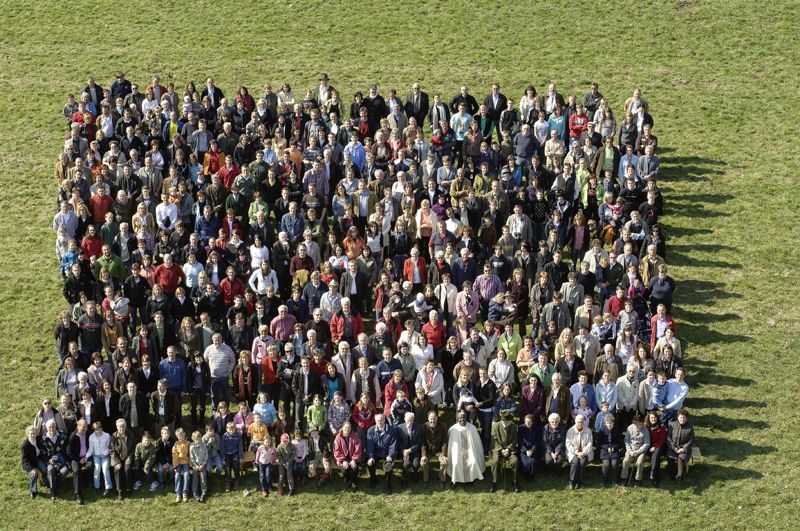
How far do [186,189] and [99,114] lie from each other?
18.8 feet

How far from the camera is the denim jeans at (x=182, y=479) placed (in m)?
28.6

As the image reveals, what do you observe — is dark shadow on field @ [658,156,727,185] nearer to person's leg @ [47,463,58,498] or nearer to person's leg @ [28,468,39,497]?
person's leg @ [47,463,58,498]

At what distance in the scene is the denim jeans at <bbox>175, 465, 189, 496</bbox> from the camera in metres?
28.6

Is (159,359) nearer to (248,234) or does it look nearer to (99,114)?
(248,234)

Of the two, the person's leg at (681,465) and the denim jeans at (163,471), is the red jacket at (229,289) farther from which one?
the person's leg at (681,465)

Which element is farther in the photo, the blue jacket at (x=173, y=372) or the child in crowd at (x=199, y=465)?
the blue jacket at (x=173, y=372)

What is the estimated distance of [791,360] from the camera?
31641 millimetres

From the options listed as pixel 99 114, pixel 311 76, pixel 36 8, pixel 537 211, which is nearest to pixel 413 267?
pixel 537 211

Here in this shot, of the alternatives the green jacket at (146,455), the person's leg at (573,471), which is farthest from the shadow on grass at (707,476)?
the green jacket at (146,455)

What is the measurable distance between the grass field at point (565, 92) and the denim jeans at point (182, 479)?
357 millimetres

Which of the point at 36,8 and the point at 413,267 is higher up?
the point at 36,8

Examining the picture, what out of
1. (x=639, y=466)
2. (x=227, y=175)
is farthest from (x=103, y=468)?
(x=639, y=466)

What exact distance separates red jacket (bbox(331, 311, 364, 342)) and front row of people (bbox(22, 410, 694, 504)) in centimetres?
253

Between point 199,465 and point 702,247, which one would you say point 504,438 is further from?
point 702,247
